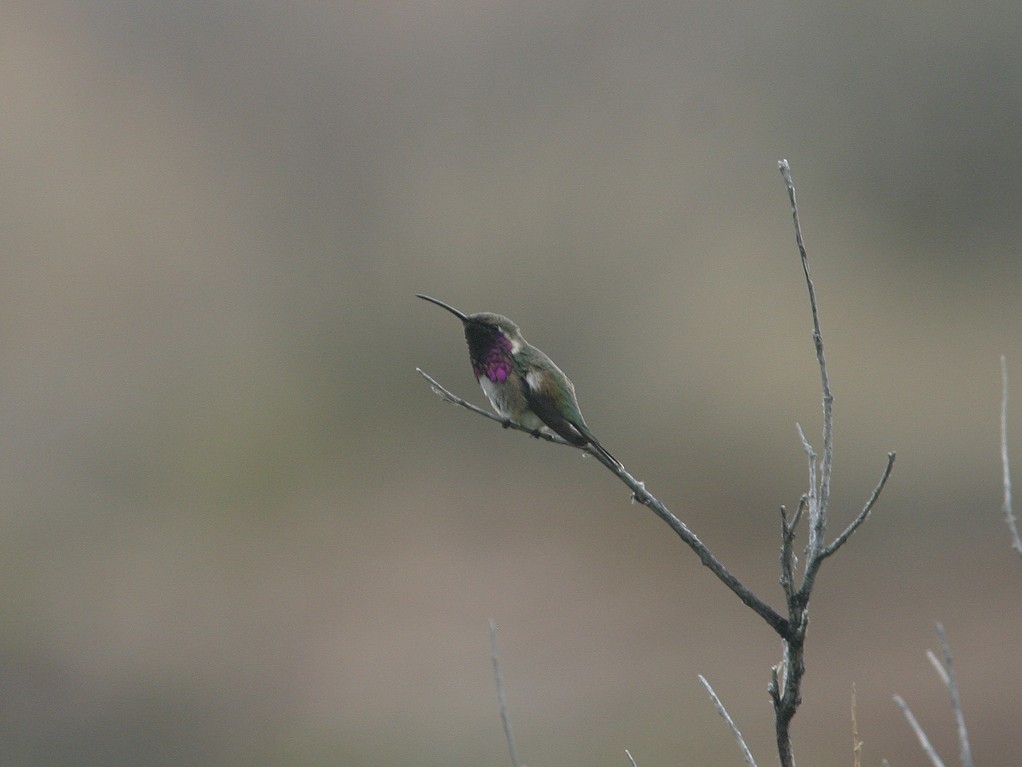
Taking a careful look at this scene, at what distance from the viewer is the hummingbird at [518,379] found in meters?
4.17

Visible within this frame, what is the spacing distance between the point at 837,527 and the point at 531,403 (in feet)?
39.4

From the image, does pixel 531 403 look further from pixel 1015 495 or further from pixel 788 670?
pixel 1015 495

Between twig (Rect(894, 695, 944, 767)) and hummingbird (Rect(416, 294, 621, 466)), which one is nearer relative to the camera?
twig (Rect(894, 695, 944, 767))

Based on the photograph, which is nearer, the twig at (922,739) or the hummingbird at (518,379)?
the twig at (922,739)

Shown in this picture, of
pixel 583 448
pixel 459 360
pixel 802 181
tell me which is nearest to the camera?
pixel 583 448

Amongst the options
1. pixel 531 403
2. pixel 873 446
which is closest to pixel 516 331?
pixel 531 403

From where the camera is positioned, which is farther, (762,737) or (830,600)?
(830,600)

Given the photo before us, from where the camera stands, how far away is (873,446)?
16.9 m

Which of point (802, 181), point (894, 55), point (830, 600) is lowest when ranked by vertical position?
point (830, 600)

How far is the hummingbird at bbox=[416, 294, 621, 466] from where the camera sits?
4.17 meters

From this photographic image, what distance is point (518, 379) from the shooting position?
4.35 m

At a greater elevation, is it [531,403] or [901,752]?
[531,403]

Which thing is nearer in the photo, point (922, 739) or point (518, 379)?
point (922, 739)

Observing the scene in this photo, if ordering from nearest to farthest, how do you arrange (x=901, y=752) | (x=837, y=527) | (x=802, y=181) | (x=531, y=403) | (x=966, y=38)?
(x=531, y=403) < (x=901, y=752) < (x=837, y=527) < (x=802, y=181) < (x=966, y=38)
